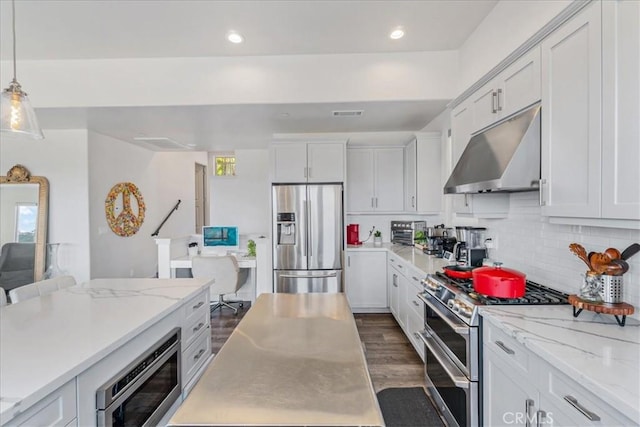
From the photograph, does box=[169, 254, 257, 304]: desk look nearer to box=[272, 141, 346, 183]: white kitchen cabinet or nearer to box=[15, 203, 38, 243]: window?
box=[272, 141, 346, 183]: white kitchen cabinet

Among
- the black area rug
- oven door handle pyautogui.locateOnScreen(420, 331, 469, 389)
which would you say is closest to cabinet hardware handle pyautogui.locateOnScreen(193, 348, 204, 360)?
the black area rug

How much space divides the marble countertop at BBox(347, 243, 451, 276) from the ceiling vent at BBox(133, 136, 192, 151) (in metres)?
3.27

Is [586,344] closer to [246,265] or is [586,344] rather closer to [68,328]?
[68,328]

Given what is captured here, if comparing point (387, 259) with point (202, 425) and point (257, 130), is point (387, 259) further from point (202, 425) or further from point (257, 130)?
point (202, 425)

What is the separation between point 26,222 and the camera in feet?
14.0

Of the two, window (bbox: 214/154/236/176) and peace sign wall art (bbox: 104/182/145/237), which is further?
window (bbox: 214/154/236/176)

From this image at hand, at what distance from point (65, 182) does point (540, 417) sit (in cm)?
552

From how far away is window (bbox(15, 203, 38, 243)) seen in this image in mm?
4243

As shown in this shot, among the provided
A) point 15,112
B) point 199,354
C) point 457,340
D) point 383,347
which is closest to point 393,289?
point 383,347

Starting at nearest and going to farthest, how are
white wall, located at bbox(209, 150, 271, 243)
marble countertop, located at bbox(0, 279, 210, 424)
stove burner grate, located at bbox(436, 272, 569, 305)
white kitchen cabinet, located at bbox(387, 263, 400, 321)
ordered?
marble countertop, located at bbox(0, 279, 210, 424), stove burner grate, located at bbox(436, 272, 569, 305), white kitchen cabinet, located at bbox(387, 263, 400, 321), white wall, located at bbox(209, 150, 271, 243)

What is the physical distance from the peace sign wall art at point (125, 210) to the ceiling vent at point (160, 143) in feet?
2.44

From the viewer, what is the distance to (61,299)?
195cm

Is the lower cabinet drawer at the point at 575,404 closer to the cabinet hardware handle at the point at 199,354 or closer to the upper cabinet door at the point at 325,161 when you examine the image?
the cabinet hardware handle at the point at 199,354

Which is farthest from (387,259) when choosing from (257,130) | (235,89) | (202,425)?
(202,425)
